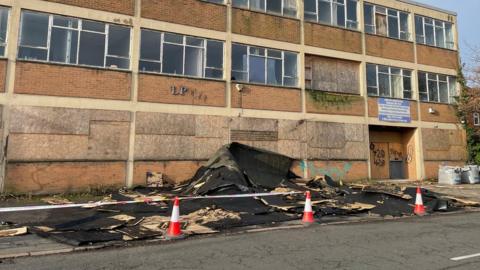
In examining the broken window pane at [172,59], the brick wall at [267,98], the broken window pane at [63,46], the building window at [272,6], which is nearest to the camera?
the broken window pane at [63,46]

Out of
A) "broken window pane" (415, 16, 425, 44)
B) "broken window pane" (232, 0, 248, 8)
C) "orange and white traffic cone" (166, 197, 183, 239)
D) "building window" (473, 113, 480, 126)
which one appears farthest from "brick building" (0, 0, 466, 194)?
"orange and white traffic cone" (166, 197, 183, 239)

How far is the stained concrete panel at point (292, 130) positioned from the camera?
19.9 meters

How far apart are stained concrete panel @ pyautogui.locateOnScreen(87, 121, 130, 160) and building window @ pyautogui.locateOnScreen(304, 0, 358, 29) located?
11747mm

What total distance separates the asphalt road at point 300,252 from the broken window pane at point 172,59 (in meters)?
10.7

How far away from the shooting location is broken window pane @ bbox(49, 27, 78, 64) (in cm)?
1573

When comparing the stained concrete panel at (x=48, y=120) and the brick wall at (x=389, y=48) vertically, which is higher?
the brick wall at (x=389, y=48)

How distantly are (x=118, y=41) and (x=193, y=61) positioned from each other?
337cm

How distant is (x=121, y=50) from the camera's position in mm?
17078

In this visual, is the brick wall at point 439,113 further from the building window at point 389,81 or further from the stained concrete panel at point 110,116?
the stained concrete panel at point 110,116

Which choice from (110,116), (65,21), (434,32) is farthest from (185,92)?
(434,32)

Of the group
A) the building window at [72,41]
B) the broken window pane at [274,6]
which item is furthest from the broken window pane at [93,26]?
the broken window pane at [274,6]

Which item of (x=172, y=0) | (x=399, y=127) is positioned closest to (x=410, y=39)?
(x=399, y=127)

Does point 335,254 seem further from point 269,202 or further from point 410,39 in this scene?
point 410,39

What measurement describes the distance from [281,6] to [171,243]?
645 inches
